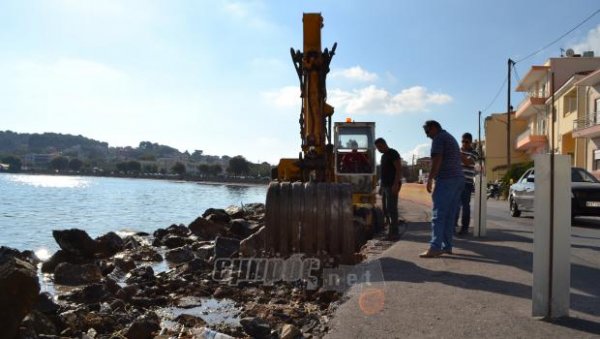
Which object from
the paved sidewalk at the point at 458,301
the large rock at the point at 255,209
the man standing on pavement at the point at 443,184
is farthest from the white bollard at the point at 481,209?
the large rock at the point at 255,209

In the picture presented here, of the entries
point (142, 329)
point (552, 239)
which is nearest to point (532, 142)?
point (552, 239)

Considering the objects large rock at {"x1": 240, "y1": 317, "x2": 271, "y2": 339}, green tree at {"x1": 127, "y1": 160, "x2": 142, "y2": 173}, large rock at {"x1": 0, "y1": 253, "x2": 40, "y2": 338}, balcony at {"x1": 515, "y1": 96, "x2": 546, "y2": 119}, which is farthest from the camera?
green tree at {"x1": 127, "y1": 160, "x2": 142, "y2": 173}

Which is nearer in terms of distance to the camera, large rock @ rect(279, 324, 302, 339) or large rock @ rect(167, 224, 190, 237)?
large rock @ rect(279, 324, 302, 339)

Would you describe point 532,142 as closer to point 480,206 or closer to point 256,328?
point 480,206

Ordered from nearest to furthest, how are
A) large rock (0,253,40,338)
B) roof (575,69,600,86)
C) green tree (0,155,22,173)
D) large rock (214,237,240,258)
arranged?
large rock (0,253,40,338) < large rock (214,237,240,258) < roof (575,69,600,86) < green tree (0,155,22,173)

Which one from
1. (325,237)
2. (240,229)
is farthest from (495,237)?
(240,229)

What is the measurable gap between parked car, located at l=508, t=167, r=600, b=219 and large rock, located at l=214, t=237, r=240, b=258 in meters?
7.08

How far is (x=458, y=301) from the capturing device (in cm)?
509

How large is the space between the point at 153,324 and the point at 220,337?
149 centimetres

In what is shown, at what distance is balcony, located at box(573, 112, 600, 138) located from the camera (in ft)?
107

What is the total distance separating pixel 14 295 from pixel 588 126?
35.8 m

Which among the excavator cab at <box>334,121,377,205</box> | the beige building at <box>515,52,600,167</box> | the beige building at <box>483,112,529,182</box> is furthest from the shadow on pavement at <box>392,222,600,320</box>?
the beige building at <box>483,112,529,182</box>

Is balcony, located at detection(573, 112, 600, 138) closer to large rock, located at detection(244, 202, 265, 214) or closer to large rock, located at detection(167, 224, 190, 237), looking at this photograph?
large rock, located at detection(244, 202, 265, 214)

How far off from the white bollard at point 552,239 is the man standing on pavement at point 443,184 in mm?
3059
